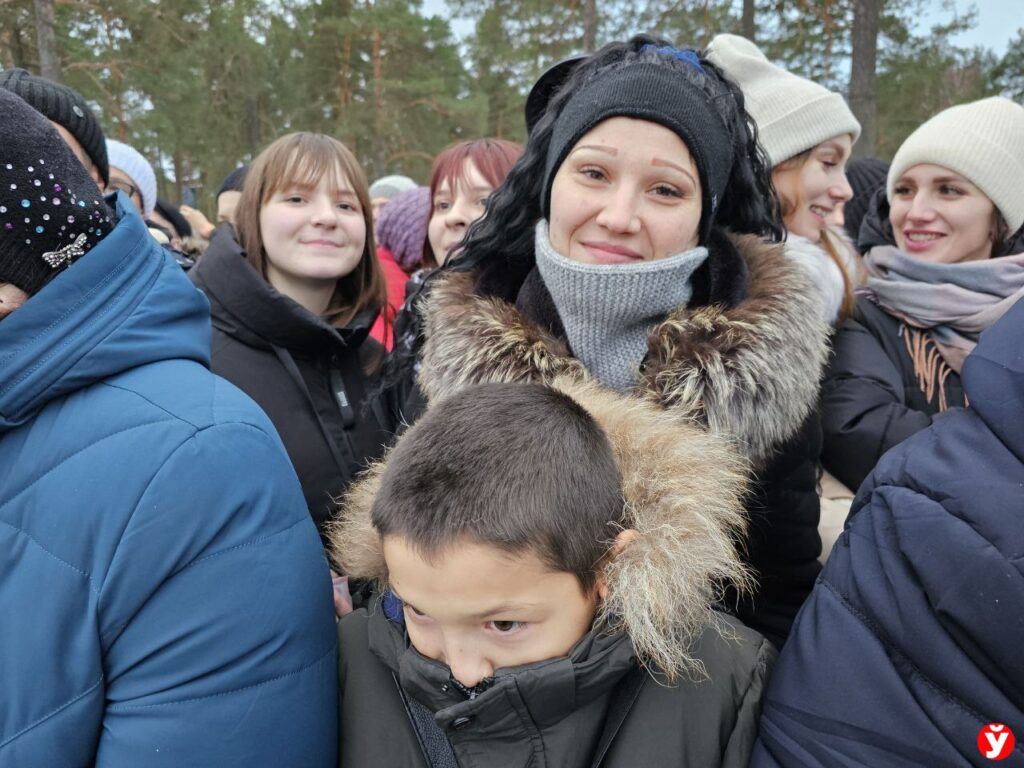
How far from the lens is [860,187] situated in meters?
4.25

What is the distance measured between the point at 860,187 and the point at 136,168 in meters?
4.21

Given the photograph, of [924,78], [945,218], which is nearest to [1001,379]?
[945,218]

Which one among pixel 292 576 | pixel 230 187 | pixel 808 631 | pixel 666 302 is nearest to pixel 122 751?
pixel 292 576

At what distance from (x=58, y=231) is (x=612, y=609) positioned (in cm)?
110

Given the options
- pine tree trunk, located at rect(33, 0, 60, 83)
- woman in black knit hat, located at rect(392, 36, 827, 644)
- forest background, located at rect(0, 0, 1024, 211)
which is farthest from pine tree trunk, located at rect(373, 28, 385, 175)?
woman in black knit hat, located at rect(392, 36, 827, 644)

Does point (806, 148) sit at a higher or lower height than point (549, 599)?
higher

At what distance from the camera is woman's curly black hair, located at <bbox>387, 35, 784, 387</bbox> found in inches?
67.4

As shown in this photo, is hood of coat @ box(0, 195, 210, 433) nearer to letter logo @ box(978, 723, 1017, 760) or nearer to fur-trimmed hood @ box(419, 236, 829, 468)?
fur-trimmed hood @ box(419, 236, 829, 468)

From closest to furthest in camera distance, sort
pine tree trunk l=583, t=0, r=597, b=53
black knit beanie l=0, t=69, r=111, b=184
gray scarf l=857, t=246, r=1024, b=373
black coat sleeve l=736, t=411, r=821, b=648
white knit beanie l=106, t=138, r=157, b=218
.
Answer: black coat sleeve l=736, t=411, r=821, b=648
black knit beanie l=0, t=69, r=111, b=184
gray scarf l=857, t=246, r=1024, b=373
white knit beanie l=106, t=138, r=157, b=218
pine tree trunk l=583, t=0, r=597, b=53

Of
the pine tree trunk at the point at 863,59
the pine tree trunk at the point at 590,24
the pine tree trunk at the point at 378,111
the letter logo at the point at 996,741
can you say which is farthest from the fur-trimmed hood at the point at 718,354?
the pine tree trunk at the point at 378,111

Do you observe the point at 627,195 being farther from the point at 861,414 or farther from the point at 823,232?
the point at 823,232

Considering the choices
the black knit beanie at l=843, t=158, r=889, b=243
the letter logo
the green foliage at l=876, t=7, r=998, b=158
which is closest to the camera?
the letter logo

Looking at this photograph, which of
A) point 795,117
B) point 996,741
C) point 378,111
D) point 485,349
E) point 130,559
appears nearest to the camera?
point 996,741

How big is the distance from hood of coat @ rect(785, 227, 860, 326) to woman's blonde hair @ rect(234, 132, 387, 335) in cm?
155
